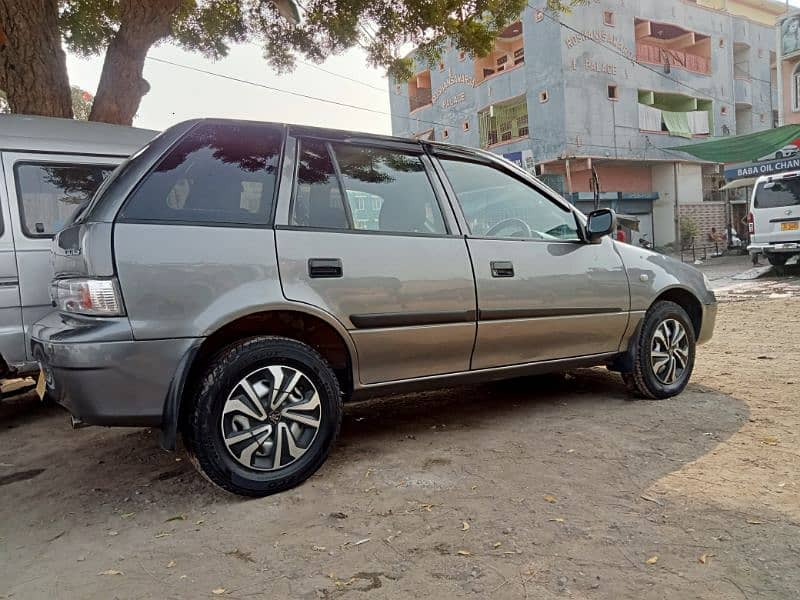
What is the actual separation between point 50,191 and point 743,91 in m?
32.6

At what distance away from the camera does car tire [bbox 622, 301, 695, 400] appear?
156 inches

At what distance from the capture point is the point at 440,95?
2867 cm

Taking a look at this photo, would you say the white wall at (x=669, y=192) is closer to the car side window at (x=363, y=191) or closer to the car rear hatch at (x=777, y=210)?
the car rear hatch at (x=777, y=210)

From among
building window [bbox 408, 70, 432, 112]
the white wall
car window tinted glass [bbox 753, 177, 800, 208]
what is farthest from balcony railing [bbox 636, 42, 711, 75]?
car window tinted glass [bbox 753, 177, 800, 208]

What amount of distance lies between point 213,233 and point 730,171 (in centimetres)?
1929

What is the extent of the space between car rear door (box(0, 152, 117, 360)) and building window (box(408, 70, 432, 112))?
27973 millimetres

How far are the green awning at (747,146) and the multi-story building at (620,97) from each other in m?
3.74

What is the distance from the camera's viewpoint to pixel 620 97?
23516 mm

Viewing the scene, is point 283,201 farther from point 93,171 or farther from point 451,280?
point 93,171

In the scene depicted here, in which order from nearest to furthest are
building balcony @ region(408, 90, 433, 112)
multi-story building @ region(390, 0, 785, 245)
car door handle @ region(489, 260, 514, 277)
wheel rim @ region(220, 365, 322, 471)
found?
wheel rim @ region(220, 365, 322, 471), car door handle @ region(489, 260, 514, 277), multi-story building @ region(390, 0, 785, 245), building balcony @ region(408, 90, 433, 112)

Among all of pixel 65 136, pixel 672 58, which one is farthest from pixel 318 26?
pixel 672 58

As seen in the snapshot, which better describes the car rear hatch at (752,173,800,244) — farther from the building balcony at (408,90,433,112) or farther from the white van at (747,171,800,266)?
the building balcony at (408,90,433,112)

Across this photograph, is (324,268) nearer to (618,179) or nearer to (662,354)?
(662,354)

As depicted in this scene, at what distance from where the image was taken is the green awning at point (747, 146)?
670 inches
